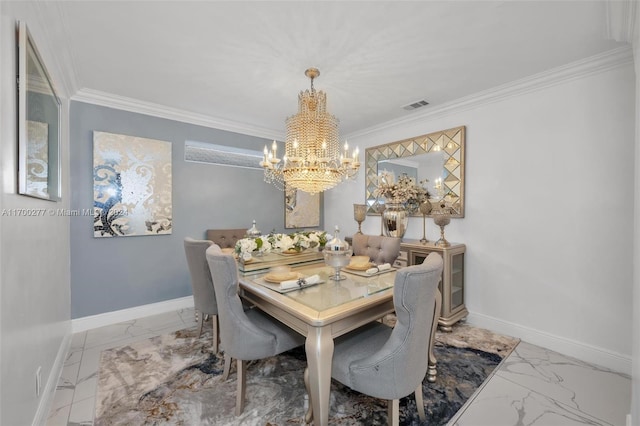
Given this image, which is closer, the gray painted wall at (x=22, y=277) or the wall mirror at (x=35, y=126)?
the gray painted wall at (x=22, y=277)

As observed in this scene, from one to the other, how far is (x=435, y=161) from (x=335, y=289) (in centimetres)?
242

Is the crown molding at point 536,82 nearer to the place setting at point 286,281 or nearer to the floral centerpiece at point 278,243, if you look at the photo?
the floral centerpiece at point 278,243

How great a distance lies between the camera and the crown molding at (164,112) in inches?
114

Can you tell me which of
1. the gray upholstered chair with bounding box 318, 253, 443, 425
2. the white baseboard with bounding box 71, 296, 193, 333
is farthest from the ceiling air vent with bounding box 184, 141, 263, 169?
the gray upholstered chair with bounding box 318, 253, 443, 425

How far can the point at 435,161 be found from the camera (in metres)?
3.35

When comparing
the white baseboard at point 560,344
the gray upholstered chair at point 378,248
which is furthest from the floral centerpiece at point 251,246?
the white baseboard at point 560,344

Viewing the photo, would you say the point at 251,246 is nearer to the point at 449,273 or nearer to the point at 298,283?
the point at 298,283

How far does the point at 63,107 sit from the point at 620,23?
4479 mm

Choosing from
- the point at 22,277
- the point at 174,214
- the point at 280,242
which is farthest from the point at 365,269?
the point at 174,214

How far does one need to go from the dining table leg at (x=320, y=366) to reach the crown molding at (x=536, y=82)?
9.82ft

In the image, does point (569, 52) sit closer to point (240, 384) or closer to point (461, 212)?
point (461, 212)

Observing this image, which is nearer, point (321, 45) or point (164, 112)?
point (321, 45)

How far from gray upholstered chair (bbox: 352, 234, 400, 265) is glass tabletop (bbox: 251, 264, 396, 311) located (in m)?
0.42

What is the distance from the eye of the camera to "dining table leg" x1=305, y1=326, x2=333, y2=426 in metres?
1.32
